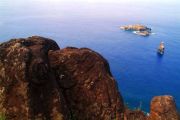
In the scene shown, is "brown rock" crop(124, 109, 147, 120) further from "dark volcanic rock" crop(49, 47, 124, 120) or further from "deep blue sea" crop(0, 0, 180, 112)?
"deep blue sea" crop(0, 0, 180, 112)

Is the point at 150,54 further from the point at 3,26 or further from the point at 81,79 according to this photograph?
the point at 81,79

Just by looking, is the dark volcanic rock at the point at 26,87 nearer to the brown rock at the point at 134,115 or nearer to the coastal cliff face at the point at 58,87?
the coastal cliff face at the point at 58,87

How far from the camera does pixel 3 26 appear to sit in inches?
5694

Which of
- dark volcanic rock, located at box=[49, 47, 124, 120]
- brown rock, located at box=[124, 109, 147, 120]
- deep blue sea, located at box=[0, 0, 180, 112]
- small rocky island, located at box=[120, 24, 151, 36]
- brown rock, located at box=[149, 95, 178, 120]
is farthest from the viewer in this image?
small rocky island, located at box=[120, 24, 151, 36]

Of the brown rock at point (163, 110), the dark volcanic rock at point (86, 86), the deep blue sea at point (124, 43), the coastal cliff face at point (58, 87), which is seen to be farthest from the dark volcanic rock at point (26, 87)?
the deep blue sea at point (124, 43)

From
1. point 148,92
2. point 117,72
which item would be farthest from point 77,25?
point 148,92

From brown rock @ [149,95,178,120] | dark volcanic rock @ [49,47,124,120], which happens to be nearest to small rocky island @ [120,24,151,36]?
dark volcanic rock @ [49,47,124,120]

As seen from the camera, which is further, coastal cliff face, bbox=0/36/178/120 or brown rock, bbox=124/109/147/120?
brown rock, bbox=124/109/147/120

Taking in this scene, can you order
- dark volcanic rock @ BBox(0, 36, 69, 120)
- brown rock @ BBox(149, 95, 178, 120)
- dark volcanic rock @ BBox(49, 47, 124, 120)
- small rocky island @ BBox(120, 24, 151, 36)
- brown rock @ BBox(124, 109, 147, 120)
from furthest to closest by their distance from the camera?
small rocky island @ BBox(120, 24, 151, 36)
brown rock @ BBox(124, 109, 147, 120)
dark volcanic rock @ BBox(49, 47, 124, 120)
brown rock @ BBox(149, 95, 178, 120)
dark volcanic rock @ BBox(0, 36, 69, 120)

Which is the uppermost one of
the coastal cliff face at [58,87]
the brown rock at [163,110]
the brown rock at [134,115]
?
the coastal cliff face at [58,87]

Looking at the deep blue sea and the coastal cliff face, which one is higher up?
the coastal cliff face

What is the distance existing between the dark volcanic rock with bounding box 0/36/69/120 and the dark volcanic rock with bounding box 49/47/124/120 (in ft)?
3.44

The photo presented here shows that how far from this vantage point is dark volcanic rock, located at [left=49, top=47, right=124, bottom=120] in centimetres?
1196

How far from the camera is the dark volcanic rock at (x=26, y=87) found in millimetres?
10391
